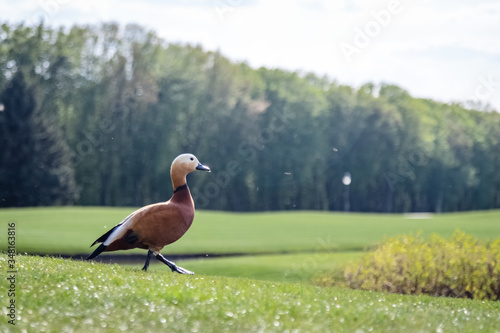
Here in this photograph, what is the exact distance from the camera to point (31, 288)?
357 inches

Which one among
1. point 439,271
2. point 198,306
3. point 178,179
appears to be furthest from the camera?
point 439,271

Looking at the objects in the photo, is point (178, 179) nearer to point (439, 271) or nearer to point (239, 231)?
point (439, 271)

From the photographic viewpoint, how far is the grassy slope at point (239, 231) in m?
24.0

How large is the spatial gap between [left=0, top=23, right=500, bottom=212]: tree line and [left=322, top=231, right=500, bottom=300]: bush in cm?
1970

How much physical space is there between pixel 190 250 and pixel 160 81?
32025 mm

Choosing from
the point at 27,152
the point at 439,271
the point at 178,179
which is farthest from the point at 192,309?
the point at 27,152

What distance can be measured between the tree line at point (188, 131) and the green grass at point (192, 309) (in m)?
26.2

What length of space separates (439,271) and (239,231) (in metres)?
13.9

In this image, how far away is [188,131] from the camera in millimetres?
55125

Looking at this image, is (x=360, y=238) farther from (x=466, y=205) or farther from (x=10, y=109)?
(x=466, y=205)

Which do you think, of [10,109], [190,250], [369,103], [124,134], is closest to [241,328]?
[190,250]

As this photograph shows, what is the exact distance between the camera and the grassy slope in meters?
24.0

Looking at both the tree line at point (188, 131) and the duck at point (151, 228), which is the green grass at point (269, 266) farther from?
the tree line at point (188, 131)

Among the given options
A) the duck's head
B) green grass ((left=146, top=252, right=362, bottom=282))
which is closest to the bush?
green grass ((left=146, top=252, right=362, bottom=282))
